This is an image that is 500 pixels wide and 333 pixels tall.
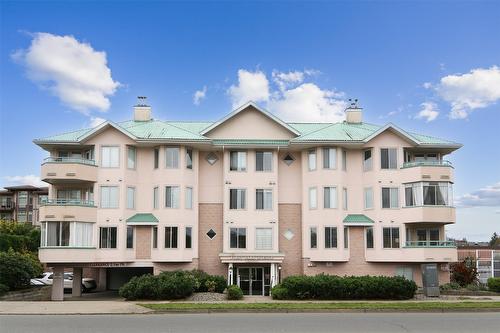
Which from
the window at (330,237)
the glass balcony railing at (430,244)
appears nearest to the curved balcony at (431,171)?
the glass balcony railing at (430,244)

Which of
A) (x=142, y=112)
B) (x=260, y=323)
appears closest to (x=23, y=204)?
(x=142, y=112)

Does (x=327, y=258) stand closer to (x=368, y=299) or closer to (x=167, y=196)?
(x=368, y=299)

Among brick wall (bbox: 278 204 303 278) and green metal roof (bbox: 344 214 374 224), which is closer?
green metal roof (bbox: 344 214 374 224)

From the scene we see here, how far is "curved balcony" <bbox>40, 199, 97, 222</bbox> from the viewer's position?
36594mm

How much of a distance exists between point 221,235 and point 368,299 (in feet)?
37.9

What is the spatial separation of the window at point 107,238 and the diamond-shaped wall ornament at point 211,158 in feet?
26.1

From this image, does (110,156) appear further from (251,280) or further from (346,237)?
(346,237)

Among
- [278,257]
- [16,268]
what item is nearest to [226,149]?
[278,257]

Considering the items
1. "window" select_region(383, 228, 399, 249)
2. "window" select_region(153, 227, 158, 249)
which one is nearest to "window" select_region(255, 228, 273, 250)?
"window" select_region(153, 227, 158, 249)

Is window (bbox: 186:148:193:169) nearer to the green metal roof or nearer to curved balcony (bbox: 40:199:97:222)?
curved balcony (bbox: 40:199:97:222)

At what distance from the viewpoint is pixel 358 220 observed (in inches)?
1542

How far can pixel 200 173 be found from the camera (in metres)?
40.4

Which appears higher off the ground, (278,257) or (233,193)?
(233,193)

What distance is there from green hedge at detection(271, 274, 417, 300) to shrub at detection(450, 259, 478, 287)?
372 inches
